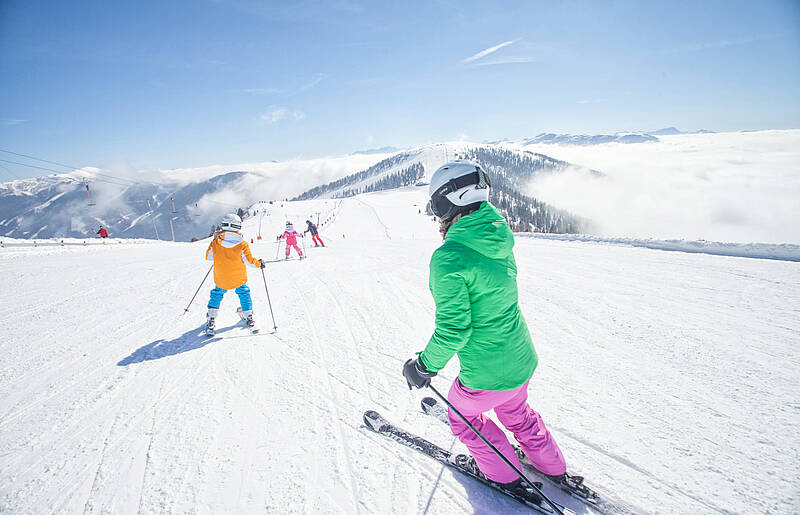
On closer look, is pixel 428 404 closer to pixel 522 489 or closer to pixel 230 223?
pixel 522 489

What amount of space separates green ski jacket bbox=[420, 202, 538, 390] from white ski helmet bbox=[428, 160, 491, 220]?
10 cm

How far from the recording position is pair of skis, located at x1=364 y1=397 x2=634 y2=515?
2.27 metres

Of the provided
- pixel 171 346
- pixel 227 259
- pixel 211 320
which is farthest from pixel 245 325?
pixel 227 259

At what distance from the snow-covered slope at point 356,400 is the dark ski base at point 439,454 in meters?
0.07

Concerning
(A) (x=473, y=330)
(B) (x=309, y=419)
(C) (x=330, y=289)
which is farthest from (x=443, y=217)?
(C) (x=330, y=289)

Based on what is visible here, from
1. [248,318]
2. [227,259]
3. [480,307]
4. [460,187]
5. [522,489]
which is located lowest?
[522,489]

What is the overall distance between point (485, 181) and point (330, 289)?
6.26 m

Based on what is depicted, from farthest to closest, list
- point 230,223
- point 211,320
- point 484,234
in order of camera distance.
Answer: point 230,223 → point 211,320 → point 484,234

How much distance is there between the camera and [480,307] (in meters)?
2.08

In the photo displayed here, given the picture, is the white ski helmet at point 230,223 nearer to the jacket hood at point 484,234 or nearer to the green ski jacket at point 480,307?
the green ski jacket at point 480,307

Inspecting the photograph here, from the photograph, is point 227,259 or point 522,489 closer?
point 522,489

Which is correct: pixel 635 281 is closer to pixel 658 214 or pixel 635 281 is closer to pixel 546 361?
pixel 546 361

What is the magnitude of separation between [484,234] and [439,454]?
2.03m

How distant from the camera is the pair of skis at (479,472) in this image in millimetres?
2270
